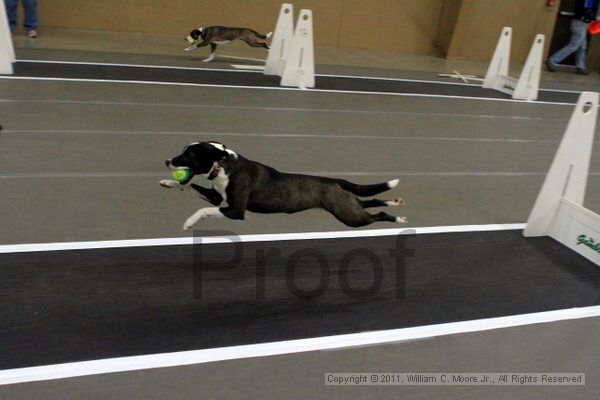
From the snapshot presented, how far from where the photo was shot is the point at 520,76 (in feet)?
32.5

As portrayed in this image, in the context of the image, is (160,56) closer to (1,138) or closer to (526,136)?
(1,138)

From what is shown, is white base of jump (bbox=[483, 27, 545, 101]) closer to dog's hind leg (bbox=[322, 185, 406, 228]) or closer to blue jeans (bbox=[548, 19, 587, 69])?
blue jeans (bbox=[548, 19, 587, 69])

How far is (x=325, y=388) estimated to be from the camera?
236cm

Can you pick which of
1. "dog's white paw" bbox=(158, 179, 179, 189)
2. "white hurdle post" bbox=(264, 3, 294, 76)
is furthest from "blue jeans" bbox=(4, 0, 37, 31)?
"dog's white paw" bbox=(158, 179, 179, 189)

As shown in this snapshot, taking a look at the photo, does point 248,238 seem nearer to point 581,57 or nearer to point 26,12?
point 26,12

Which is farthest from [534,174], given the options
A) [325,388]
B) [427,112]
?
[325,388]

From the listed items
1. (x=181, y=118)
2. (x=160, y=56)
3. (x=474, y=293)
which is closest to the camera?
(x=474, y=293)

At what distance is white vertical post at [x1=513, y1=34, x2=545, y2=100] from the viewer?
961 centimetres

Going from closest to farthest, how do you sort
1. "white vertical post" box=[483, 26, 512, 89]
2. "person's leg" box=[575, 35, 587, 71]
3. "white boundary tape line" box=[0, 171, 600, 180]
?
"white boundary tape line" box=[0, 171, 600, 180]
"white vertical post" box=[483, 26, 512, 89]
"person's leg" box=[575, 35, 587, 71]

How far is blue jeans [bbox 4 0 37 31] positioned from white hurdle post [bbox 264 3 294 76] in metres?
4.27

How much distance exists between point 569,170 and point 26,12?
9.26 m

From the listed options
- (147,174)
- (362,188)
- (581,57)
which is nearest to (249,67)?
(147,174)

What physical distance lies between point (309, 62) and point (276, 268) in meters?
5.72

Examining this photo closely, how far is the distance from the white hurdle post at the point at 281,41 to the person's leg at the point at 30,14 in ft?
14.0
